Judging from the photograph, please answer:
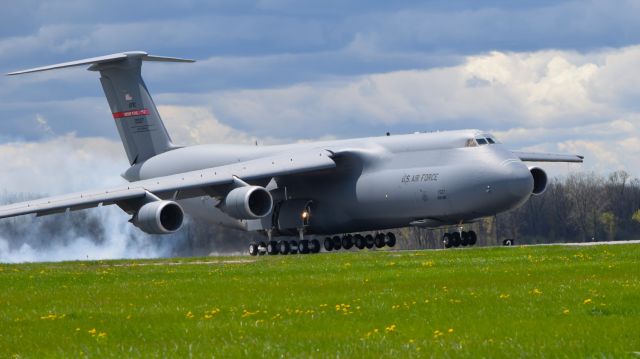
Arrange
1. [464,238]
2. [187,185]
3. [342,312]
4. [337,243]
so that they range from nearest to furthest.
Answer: [342,312] < [187,185] < [464,238] < [337,243]

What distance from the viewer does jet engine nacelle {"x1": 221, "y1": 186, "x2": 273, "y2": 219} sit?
48.1 metres

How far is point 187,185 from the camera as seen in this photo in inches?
1951

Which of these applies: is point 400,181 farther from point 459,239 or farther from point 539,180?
point 539,180

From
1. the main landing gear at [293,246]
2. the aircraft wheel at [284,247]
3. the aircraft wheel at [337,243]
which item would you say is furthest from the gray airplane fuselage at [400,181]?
the aircraft wheel at [284,247]

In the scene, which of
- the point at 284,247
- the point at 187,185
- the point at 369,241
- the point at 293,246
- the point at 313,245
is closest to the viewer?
the point at 187,185

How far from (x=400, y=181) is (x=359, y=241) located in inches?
241

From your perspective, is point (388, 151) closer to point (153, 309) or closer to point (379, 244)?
point (379, 244)

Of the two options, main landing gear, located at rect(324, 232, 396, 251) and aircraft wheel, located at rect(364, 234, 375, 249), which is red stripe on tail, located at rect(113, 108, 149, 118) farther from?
aircraft wheel, located at rect(364, 234, 375, 249)

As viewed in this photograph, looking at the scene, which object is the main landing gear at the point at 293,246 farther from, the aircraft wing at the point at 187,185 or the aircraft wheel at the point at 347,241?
the aircraft wing at the point at 187,185

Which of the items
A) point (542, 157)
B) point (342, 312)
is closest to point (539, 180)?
point (542, 157)

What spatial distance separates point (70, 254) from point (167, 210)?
547 inches

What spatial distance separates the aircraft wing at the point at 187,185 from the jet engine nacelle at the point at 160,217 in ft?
4.19

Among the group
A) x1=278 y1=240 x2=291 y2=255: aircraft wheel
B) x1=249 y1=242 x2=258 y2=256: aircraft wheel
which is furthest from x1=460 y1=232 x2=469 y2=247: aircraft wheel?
x1=249 y1=242 x2=258 y2=256: aircraft wheel

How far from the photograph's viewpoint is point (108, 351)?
14984mm
